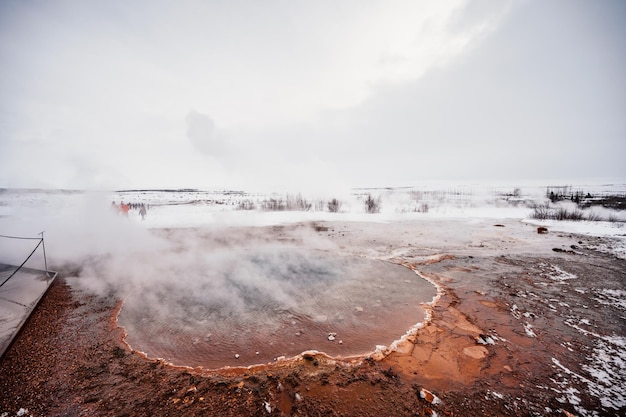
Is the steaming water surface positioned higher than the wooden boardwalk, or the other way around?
the wooden boardwalk

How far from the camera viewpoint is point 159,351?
9.97 feet

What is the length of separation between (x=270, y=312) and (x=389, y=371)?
6.59ft

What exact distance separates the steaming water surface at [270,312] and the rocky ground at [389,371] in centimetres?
25

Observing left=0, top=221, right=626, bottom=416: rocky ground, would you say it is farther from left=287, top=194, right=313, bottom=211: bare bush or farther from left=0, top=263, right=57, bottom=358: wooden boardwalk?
left=287, top=194, right=313, bottom=211: bare bush

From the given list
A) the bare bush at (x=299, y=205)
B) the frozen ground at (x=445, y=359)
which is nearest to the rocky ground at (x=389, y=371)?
the frozen ground at (x=445, y=359)

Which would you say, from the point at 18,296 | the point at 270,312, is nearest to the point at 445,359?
the point at 270,312

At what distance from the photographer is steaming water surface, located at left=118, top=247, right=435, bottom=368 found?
3.10 metres

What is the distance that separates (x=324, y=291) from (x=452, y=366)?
2.42 m

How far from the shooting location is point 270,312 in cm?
395

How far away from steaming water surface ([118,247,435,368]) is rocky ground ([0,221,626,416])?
0.83ft

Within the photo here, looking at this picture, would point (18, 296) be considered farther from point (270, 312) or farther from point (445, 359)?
point (445, 359)

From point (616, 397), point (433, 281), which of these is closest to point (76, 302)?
point (433, 281)

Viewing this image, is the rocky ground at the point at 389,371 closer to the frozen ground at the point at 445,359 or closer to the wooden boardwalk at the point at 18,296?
the frozen ground at the point at 445,359

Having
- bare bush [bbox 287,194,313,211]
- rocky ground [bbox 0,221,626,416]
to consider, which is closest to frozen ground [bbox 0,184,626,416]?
rocky ground [bbox 0,221,626,416]
